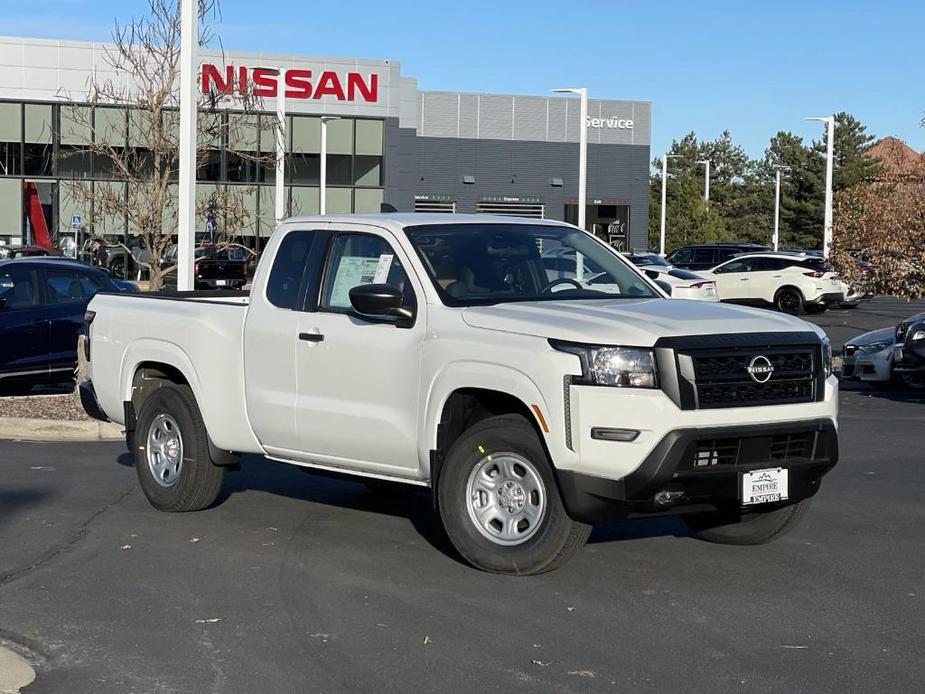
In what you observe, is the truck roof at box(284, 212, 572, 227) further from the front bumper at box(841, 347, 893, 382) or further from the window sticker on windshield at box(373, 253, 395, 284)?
the front bumper at box(841, 347, 893, 382)

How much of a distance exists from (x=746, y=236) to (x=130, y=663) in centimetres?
11120

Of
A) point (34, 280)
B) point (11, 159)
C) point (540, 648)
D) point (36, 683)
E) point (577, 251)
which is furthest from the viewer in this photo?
point (11, 159)

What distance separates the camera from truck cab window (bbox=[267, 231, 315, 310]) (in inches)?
338

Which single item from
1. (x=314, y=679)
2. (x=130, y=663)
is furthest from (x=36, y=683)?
(x=314, y=679)

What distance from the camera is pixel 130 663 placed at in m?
5.73

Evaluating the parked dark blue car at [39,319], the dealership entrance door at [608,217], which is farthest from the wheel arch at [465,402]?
the dealership entrance door at [608,217]

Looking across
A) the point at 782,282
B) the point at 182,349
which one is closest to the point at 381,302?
the point at 182,349

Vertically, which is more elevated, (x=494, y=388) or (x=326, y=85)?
(x=326, y=85)

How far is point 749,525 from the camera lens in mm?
8055

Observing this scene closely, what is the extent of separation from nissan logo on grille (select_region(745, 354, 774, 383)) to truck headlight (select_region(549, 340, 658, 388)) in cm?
56

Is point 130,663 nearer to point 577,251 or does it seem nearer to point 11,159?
point 577,251

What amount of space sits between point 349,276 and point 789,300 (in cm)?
3220

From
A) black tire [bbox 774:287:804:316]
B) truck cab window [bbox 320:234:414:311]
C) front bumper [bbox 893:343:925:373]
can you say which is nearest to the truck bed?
truck cab window [bbox 320:234:414:311]

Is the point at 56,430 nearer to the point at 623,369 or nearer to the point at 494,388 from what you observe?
the point at 494,388
